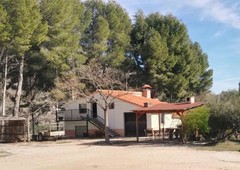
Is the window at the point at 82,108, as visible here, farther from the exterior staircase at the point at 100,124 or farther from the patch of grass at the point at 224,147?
the patch of grass at the point at 224,147

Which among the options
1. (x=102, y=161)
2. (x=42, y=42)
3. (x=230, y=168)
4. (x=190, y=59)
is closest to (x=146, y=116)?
(x=42, y=42)

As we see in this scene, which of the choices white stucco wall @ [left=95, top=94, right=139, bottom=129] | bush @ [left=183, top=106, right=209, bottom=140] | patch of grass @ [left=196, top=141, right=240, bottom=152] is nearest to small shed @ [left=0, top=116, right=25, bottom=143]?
white stucco wall @ [left=95, top=94, right=139, bottom=129]

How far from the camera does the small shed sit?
3831cm

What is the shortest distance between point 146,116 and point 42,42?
42.2ft

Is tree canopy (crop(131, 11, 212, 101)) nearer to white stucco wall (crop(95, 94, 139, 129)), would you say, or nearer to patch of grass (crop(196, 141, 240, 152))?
white stucco wall (crop(95, 94, 139, 129))

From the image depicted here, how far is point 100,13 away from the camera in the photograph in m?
52.7

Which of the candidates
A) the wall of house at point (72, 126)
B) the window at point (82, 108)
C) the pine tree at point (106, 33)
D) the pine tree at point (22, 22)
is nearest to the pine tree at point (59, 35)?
the pine tree at point (22, 22)

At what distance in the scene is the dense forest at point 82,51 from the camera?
123ft

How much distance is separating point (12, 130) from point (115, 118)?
10.5 metres

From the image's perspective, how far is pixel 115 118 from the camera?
42.9 metres

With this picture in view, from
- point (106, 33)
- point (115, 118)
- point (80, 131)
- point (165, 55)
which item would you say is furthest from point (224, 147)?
point (165, 55)

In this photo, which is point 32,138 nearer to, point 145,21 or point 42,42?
point 42,42

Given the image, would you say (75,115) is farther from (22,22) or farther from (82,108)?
(22,22)

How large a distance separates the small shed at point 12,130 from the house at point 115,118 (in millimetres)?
7639
